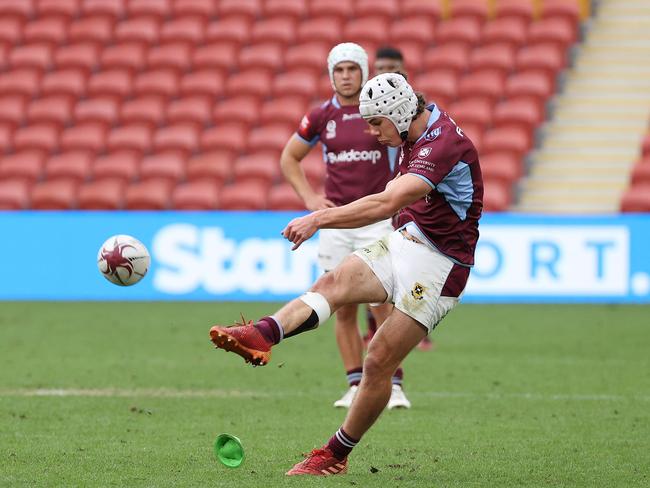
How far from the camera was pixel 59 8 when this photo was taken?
2248 centimetres

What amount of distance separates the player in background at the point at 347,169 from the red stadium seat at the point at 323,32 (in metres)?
12.3

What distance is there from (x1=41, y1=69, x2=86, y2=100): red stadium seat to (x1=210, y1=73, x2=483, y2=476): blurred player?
50.6 feet

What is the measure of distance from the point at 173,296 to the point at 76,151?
15.1 ft

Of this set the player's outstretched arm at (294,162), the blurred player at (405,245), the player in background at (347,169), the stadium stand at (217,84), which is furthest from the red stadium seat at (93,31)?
the blurred player at (405,245)

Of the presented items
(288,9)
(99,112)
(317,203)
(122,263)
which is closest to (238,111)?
(99,112)

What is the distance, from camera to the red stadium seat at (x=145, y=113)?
20375 mm

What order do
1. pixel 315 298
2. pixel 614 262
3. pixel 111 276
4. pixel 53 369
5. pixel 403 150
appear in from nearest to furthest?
pixel 315 298
pixel 403 150
pixel 111 276
pixel 53 369
pixel 614 262

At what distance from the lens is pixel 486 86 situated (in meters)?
19.9

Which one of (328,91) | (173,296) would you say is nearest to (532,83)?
(328,91)

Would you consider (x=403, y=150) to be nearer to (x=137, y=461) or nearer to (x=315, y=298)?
(x=315, y=298)

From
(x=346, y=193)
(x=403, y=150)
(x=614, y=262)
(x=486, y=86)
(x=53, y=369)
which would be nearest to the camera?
(x=403, y=150)

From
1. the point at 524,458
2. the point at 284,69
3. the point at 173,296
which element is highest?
the point at 524,458

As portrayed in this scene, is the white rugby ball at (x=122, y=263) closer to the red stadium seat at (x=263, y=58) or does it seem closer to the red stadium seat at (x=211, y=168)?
the red stadium seat at (x=211, y=168)

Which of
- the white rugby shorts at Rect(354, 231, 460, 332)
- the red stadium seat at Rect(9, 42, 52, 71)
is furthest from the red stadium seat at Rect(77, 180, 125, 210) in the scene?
the white rugby shorts at Rect(354, 231, 460, 332)
